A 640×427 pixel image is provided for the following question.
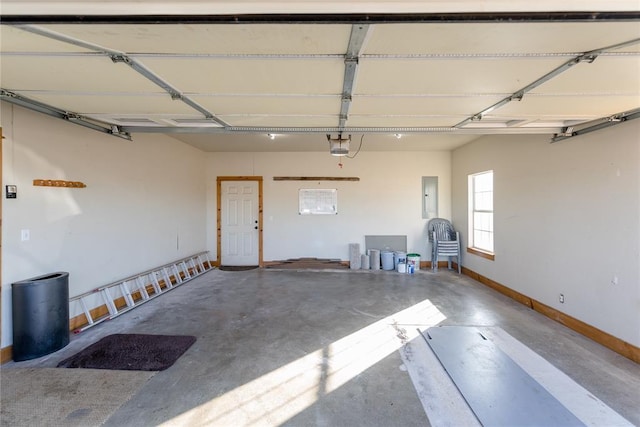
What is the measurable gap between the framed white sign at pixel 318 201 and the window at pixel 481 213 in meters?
2.84

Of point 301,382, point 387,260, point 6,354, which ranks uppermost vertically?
point 387,260

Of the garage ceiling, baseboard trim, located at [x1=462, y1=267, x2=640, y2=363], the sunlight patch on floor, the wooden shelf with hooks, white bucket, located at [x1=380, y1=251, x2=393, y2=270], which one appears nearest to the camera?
the garage ceiling

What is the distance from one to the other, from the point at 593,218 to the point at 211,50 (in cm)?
391

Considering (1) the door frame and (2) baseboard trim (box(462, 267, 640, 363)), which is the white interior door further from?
(2) baseboard trim (box(462, 267, 640, 363))

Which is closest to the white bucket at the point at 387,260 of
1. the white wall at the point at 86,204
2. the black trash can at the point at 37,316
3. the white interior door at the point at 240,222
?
the white interior door at the point at 240,222

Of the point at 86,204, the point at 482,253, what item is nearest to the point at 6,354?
the point at 86,204

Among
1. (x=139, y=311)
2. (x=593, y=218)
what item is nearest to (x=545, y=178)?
(x=593, y=218)

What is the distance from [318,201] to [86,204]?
13.6 ft

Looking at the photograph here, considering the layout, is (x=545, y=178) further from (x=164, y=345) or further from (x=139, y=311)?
(x=139, y=311)

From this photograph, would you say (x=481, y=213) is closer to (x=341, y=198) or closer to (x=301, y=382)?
(x=341, y=198)

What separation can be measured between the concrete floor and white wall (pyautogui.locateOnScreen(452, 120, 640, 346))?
15.8 inches

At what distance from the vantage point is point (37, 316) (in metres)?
2.51

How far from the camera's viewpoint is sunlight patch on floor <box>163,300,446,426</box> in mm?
1838

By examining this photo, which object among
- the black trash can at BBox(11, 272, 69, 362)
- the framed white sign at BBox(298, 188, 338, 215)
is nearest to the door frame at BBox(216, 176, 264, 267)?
the framed white sign at BBox(298, 188, 338, 215)
